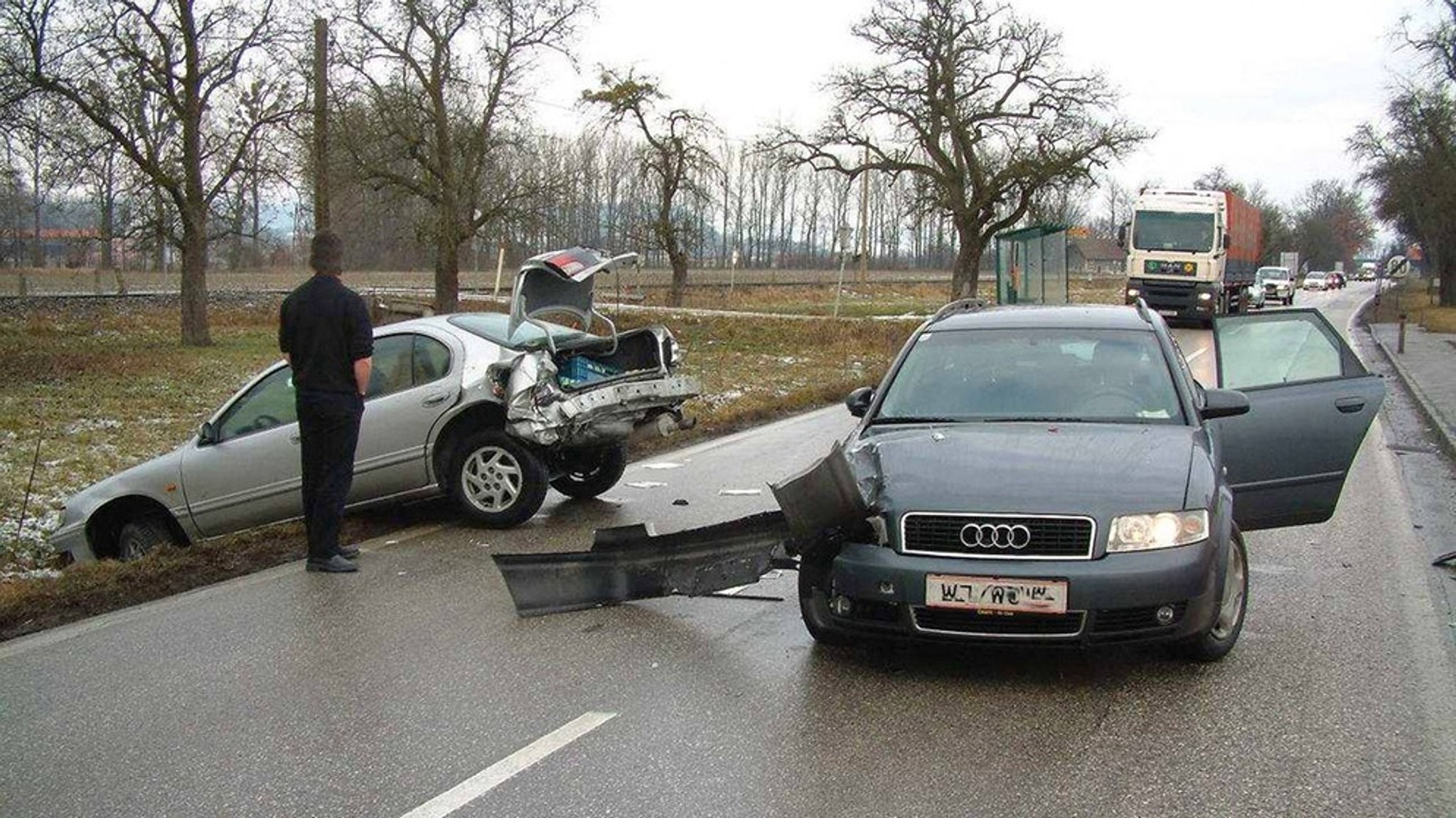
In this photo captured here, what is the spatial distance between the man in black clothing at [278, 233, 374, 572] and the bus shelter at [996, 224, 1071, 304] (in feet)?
77.6

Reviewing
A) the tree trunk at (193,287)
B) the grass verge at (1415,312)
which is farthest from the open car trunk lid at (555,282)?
the grass verge at (1415,312)

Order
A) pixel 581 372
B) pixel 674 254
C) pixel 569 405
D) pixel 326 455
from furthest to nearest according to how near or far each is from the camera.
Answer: pixel 674 254 → pixel 581 372 → pixel 569 405 → pixel 326 455

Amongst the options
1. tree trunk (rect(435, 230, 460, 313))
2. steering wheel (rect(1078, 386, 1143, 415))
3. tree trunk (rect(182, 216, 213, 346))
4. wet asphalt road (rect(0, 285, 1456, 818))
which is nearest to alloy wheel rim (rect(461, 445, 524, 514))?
wet asphalt road (rect(0, 285, 1456, 818))

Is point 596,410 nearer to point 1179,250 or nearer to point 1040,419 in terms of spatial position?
point 1040,419

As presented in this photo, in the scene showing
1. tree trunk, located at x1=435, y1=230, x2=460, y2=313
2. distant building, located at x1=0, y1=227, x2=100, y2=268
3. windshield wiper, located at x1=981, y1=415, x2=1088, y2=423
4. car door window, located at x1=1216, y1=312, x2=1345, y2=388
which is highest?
distant building, located at x1=0, y1=227, x2=100, y2=268

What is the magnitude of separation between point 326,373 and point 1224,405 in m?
4.84

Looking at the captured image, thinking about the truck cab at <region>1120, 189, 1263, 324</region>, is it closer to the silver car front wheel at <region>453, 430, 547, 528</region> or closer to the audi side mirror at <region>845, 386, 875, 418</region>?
the silver car front wheel at <region>453, 430, 547, 528</region>

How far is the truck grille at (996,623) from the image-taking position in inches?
186

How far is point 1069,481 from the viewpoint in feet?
16.4

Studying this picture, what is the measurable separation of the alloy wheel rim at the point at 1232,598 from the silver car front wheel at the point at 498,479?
15.1 ft

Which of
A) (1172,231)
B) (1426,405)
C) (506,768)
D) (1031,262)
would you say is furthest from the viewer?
(1172,231)

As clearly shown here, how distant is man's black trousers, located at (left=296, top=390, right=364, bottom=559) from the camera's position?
7.22m

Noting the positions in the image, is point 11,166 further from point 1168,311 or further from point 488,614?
point 1168,311

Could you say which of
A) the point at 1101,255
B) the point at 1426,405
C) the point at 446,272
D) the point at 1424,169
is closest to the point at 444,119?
the point at 446,272
